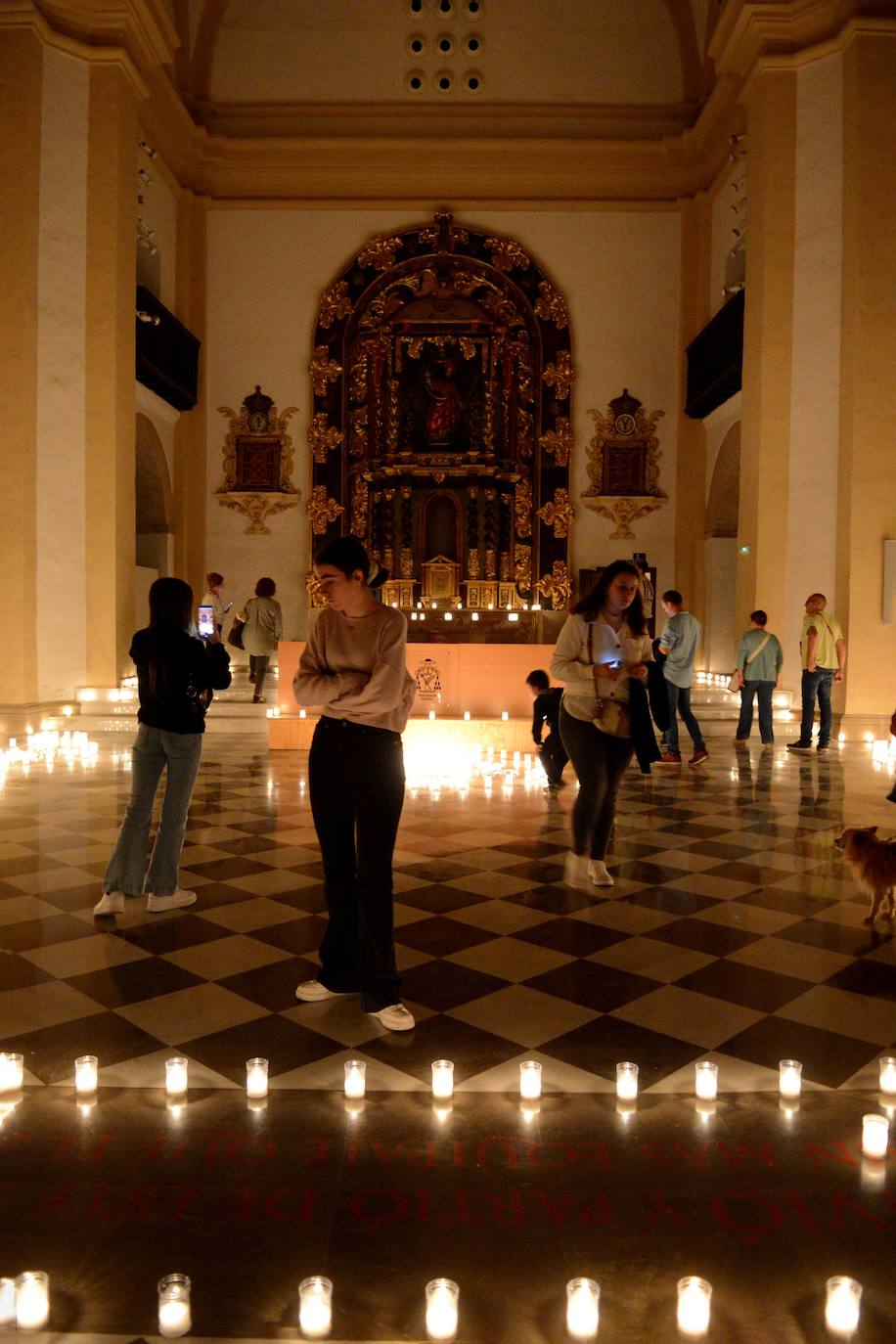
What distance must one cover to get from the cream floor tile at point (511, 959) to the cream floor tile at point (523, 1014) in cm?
18

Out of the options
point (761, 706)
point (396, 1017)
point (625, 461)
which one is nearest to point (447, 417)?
point (625, 461)

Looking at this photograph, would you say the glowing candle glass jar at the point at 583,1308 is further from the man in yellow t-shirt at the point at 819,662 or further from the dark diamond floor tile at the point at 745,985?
the man in yellow t-shirt at the point at 819,662

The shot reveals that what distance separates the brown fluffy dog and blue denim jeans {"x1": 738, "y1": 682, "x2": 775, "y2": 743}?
632 centimetres

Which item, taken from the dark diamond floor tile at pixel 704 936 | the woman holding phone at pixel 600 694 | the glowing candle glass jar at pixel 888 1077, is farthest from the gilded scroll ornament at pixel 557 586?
the glowing candle glass jar at pixel 888 1077

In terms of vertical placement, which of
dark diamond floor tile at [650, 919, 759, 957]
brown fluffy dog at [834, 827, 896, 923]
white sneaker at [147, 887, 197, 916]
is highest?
brown fluffy dog at [834, 827, 896, 923]

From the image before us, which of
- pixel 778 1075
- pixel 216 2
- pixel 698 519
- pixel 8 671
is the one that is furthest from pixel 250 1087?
pixel 216 2

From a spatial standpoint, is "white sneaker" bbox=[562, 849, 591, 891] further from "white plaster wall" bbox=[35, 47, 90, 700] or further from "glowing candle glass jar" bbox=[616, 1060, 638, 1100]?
"white plaster wall" bbox=[35, 47, 90, 700]

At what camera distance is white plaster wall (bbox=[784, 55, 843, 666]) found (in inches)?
529

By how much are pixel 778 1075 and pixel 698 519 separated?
56.7ft

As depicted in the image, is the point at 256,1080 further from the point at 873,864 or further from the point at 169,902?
the point at 873,864

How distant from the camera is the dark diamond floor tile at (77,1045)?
3.21m

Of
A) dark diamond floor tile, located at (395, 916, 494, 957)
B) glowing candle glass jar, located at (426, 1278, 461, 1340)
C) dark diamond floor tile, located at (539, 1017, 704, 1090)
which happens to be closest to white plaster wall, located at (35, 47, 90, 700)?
dark diamond floor tile, located at (395, 916, 494, 957)

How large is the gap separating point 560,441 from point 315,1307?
19.0 meters

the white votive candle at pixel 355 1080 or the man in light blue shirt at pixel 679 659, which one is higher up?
the man in light blue shirt at pixel 679 659
